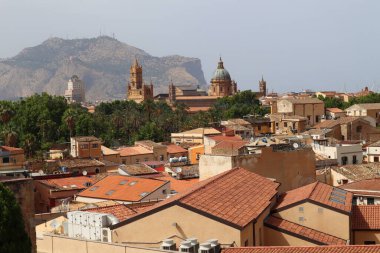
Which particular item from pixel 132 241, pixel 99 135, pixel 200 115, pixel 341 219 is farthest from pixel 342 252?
pixel 200 115

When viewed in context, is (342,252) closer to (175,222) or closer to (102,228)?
(175,222)

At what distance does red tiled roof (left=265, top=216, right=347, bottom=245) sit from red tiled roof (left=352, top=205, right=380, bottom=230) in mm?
1508

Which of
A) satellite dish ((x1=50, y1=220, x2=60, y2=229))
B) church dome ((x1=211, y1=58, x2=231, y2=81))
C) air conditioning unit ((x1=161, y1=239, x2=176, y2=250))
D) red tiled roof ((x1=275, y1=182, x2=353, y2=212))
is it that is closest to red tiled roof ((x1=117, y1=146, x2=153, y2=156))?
satellite dish ((x1=50, y1=220, x2=60, y2=229))

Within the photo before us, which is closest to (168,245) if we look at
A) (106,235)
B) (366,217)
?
(106,235)

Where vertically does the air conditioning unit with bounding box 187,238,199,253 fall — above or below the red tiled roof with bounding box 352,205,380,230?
above

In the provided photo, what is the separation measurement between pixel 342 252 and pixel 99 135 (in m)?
65.7

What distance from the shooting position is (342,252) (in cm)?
1855

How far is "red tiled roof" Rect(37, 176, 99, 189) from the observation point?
4006 cm

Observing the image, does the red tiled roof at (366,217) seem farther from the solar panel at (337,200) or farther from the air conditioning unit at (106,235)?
the air conditioning unit at (106,235)

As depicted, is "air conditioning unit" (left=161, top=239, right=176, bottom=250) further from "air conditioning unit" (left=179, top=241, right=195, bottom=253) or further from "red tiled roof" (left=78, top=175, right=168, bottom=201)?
"red tiled roof" (left=78, top=175, right=168, bottom=201)

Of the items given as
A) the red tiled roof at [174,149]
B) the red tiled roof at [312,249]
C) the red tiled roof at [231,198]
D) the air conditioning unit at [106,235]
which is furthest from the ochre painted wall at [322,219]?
the red tiled roof at [174,149]

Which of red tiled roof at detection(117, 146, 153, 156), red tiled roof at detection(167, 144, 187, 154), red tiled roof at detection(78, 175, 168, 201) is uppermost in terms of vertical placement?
red tiled roof at detection(78, 175, 168, 201)

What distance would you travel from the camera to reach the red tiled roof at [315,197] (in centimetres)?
2335

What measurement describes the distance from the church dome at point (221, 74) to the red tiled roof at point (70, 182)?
397ft
